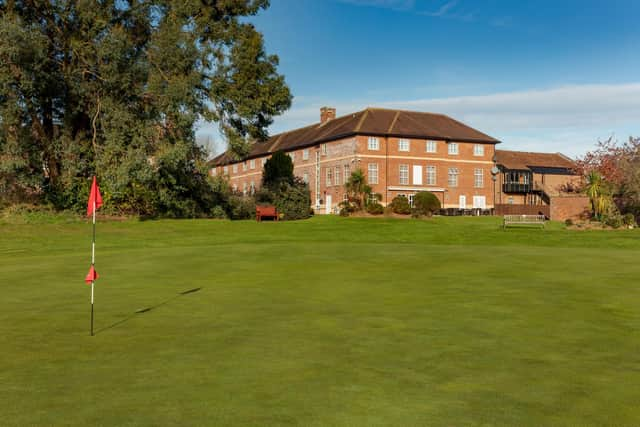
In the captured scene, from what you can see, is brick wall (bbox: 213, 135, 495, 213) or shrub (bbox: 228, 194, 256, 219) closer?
shrub (bbox: 228, 194, 256, 219)

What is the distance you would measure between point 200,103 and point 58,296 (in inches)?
1298

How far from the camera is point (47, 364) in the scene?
6.89 meters

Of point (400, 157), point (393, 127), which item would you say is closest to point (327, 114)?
point (393, 127)

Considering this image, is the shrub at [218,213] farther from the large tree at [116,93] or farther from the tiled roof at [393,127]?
the tiled roof at [393,127]

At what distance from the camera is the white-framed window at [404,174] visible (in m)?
71.8

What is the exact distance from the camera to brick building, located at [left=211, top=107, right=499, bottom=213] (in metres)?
70.3

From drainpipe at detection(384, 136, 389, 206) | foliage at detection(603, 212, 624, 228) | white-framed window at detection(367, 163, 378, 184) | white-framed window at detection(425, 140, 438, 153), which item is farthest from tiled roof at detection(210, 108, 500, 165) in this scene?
foliage at detection(603, 212, 624, 228)

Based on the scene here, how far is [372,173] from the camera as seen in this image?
70.3 m

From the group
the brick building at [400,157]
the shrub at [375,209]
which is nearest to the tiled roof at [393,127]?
the brick building at [400,157]

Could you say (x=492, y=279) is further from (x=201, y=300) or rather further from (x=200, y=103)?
(x=200, y=103)

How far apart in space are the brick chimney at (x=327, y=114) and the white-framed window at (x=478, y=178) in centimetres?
1995

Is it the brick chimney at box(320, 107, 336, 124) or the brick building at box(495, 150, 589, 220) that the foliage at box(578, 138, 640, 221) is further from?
the brick chimney at box(320, 107, 336, 124)

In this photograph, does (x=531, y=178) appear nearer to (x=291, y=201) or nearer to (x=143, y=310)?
(x=291, y=201)

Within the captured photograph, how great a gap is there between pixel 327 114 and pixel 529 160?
91.9ft
